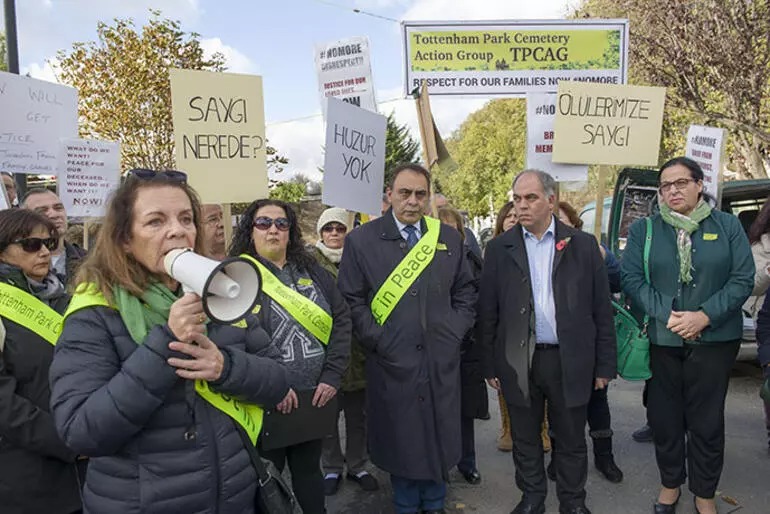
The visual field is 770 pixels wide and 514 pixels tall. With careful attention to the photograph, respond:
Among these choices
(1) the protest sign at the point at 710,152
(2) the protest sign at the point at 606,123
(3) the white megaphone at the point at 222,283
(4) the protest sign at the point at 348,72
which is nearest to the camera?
(3) the white megaphone at the point at 222,283

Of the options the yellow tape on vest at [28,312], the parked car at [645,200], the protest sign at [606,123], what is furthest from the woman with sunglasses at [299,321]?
the parked car at [645,200]

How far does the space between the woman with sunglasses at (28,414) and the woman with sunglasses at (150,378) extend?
64 cm

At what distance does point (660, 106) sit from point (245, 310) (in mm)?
3946

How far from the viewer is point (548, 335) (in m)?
3.36

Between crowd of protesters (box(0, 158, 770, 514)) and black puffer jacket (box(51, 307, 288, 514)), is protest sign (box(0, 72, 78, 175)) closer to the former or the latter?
crowd of protesters (box(0, 158, 770, 514))

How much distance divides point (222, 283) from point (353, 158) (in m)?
2.93

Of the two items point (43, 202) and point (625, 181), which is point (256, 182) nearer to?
point (43, 202)

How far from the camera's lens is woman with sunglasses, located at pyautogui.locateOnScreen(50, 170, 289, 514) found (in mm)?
1543

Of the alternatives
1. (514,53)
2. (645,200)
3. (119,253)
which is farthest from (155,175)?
(645,200)

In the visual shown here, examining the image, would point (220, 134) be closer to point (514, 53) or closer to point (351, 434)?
point (351, 434)

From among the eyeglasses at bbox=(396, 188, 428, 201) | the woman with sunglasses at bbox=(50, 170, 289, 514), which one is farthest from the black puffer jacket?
the eyeglasses at bbox=(396, 188, 428, 201)

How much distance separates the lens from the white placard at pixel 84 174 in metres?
4.74

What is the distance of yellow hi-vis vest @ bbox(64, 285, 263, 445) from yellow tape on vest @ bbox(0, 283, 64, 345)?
0.75 m

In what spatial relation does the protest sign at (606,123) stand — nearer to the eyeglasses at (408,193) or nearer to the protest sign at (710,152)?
the protest sign at (710,152)
